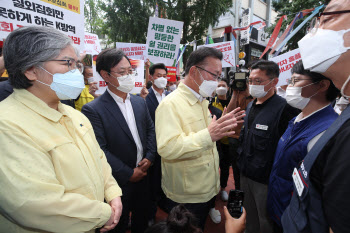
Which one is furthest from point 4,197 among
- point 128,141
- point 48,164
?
point 128,141

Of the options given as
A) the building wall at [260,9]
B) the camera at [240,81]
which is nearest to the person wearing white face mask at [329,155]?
the camera at [240,81]

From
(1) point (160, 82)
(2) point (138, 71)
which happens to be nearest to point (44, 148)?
(2) point (138, 71)

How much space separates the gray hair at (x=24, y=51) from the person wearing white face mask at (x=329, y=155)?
1.53m

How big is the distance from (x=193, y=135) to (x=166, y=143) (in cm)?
26

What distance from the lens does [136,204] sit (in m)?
2.21

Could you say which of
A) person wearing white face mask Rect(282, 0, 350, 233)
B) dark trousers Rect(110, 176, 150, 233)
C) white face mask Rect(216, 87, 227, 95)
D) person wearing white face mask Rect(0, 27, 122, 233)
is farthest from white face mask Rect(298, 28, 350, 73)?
white face mask Rect(216, 87, 227, 95)

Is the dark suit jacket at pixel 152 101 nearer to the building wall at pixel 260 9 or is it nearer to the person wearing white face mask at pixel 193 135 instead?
the person wearing white face mask at pixel 193 135

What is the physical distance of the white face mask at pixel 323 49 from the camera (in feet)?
2.84

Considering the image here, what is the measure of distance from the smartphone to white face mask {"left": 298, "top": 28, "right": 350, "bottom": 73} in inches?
40.3

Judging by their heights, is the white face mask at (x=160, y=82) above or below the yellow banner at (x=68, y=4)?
below

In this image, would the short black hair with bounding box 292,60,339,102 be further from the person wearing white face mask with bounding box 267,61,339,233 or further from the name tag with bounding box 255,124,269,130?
the name tag with bounding box 255,124,269,130

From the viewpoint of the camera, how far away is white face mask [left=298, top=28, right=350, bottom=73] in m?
0.86

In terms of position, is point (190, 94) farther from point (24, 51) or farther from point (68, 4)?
point (68, 4)

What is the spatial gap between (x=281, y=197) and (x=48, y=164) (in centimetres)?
193
